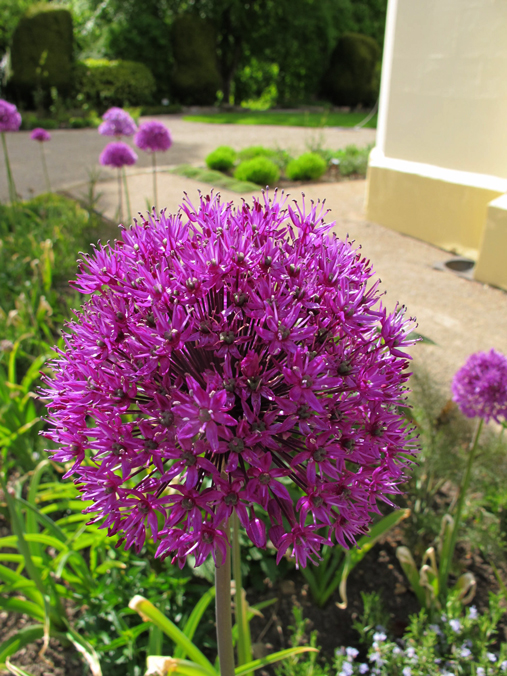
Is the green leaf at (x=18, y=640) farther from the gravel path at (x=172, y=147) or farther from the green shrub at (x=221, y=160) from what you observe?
the green shrub at (x=221, y=160)

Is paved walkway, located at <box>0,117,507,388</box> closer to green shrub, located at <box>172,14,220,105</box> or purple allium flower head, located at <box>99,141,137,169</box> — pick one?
purple allium flower head, located at <box>99,141,137,169</box>

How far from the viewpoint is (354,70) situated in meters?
25.4

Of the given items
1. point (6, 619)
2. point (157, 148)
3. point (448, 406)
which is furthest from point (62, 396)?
point (157, 148)

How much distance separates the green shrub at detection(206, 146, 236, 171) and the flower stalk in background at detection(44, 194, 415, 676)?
11.0 m

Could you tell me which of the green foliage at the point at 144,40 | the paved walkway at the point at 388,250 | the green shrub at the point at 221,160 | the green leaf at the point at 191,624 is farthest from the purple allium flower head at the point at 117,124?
the green foliage at the point at 144,40

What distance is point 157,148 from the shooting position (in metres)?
5.56

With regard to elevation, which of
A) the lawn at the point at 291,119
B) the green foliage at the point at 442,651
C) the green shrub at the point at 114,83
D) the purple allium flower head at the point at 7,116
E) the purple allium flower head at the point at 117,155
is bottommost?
the green foliage at the point at 442,651

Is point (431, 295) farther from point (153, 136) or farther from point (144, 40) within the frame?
point (144, 40)

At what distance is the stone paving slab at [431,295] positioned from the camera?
477cm

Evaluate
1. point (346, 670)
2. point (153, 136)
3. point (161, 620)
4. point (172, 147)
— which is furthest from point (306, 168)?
point (161, 620)

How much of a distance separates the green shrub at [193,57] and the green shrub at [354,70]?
607cm

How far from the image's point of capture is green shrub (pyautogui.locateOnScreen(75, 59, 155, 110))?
71.1 ft

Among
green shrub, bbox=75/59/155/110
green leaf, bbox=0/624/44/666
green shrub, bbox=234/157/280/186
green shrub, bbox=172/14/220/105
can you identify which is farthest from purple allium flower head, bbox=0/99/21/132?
green shrub, bbox=172/14/220/105

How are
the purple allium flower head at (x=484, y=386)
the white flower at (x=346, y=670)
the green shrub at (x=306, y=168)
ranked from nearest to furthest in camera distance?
the white flower at (x=346, y=670), the purple allium flower head at (x=484, y=386), the green shrub at (x=306, y=168)
